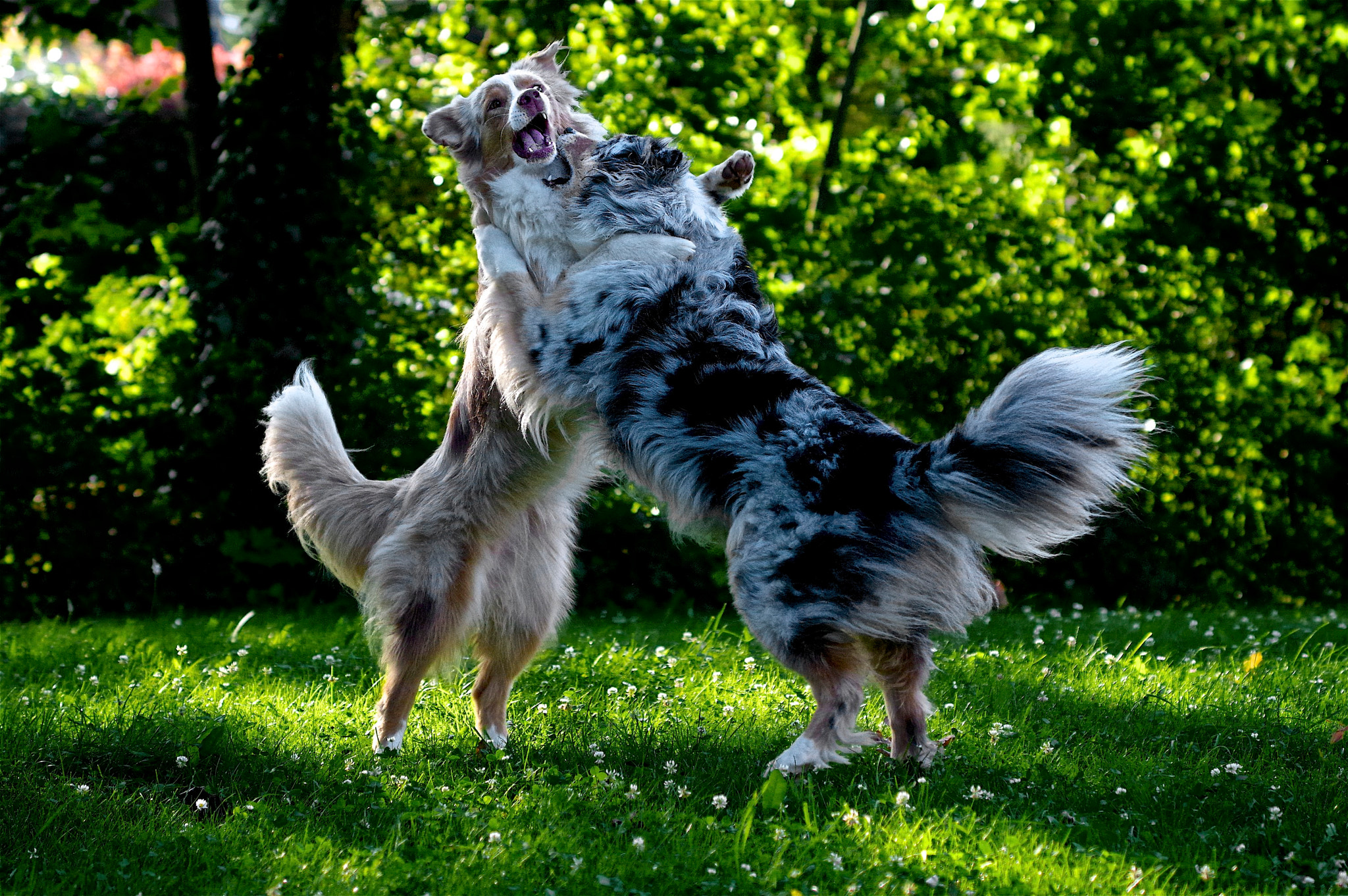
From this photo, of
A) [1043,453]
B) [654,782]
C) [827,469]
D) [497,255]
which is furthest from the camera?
[497,255]

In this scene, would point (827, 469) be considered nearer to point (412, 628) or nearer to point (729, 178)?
point (729, 178)

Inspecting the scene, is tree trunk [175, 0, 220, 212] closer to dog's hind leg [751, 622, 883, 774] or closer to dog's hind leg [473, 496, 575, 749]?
dog's hind leg [473, 496, 575, 749]

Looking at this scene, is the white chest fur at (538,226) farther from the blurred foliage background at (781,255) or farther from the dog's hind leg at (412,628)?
the blurred foliage background at (781,255)

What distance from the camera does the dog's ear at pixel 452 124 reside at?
4.09 meters

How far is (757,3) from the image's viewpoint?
683cm

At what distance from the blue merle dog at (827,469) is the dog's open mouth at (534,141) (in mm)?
534

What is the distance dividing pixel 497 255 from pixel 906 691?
181 cm

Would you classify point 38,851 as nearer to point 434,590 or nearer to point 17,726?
point 17,726

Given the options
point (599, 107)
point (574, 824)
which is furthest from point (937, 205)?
point (574, 824)

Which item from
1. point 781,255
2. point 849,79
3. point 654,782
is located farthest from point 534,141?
Result: point 849,79

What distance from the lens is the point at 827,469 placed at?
3.17 m

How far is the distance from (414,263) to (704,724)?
3.71 m

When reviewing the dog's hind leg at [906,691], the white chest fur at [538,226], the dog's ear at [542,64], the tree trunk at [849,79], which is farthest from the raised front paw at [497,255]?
the tree trunk at [849,79]

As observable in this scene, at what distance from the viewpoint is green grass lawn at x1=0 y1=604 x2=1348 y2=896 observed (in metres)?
2.68
